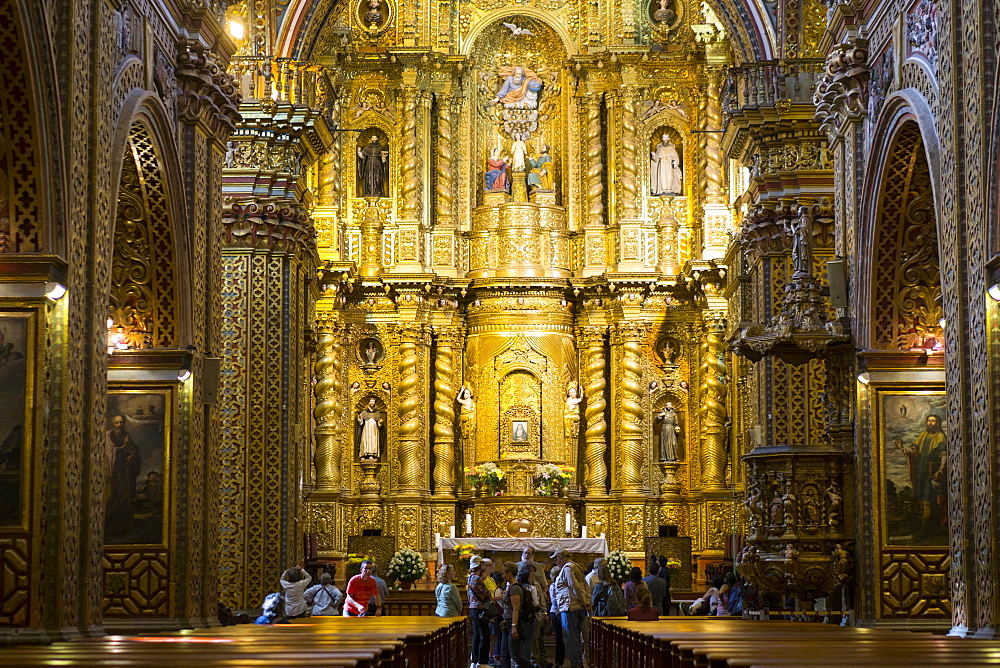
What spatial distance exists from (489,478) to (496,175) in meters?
6.42

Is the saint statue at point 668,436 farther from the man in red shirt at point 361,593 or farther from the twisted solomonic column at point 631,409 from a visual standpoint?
the man in red shirt at point 361,593

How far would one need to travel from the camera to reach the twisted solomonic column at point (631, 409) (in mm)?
29375

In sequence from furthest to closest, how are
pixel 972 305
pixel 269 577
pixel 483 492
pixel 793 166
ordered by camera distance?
pixel 483 492 → pixel 793 166 → pixel 269 577 → pixel 972 305

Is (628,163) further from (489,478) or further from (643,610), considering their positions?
(643,610)

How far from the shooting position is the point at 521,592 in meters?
16.9

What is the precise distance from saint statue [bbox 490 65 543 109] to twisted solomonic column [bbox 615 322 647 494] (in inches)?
212

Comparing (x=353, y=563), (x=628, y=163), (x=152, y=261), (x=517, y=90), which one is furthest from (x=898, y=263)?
(x=517, y=90)

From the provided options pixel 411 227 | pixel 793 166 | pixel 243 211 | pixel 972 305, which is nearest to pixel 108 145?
pixel 972 305

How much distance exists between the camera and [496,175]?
102 feet

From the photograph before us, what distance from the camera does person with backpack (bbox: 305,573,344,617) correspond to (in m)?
18.4

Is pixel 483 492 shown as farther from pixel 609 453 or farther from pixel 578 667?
pixel 578 667

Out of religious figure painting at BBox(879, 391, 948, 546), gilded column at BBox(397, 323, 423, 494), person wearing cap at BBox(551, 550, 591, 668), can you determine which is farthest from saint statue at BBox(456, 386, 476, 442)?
religious figure painting at BBox(879, 391, 948, 546)

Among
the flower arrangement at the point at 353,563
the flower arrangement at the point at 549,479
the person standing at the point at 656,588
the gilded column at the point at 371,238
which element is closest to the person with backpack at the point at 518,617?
the person standing at the point at 656,588

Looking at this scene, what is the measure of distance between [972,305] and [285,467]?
11.5 metres
